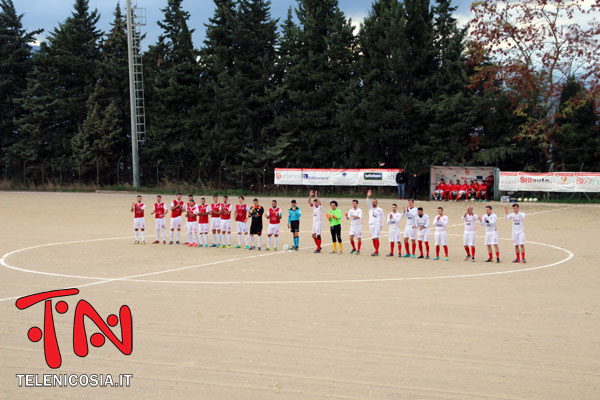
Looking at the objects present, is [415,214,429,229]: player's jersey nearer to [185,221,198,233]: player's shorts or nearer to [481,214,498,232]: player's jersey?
[481,214,498,232]: player's jersey

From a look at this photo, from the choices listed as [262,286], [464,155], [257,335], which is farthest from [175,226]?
[464,155]

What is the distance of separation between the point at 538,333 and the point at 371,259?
9.90 metres

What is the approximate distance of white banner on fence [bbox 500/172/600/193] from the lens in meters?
39.4

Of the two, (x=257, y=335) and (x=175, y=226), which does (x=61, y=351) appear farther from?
(x=175, y=226)

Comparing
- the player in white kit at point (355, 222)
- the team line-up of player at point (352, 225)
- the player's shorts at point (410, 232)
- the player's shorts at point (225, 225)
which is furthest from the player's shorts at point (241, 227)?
the player's shorts at point (410, 232)

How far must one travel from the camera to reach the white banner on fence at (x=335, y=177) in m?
46.1

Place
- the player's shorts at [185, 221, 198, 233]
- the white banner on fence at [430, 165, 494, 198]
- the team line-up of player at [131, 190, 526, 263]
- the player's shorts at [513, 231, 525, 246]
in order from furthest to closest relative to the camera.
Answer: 1. the white banner on fence at [430, 165, 494, 198]
2. the player's shorts at [185, 221, 198, 233]
3. the team line-up of player at [131, 190, 526, 263]
4. the player's shorts at [513, 231, 525, 246]

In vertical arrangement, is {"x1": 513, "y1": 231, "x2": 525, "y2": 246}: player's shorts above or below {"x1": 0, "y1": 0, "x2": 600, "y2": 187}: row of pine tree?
below

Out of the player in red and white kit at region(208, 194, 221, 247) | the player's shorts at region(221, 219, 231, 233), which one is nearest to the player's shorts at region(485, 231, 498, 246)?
the player's shorts at region(221, 219, 231, 233)

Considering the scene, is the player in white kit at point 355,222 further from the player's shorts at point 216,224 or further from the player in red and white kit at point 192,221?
the player in red and white kit at point 192,221

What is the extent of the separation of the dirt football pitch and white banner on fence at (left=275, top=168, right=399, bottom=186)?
23.7 m

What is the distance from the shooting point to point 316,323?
37.8 feet

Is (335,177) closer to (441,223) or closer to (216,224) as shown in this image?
(216,224)

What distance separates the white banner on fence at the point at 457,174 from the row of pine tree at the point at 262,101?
1.72 m
